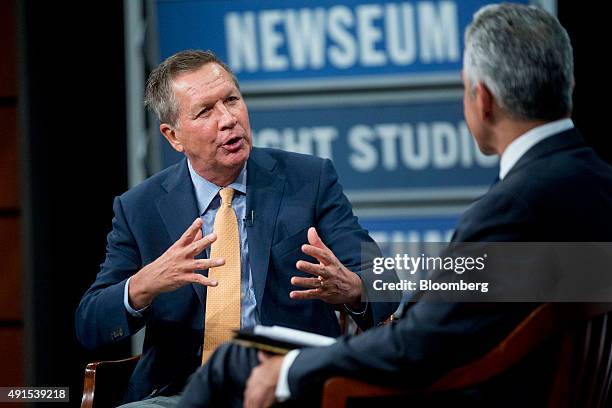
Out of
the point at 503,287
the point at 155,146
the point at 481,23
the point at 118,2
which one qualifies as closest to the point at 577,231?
the point at 503,287

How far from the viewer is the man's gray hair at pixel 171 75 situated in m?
2.55

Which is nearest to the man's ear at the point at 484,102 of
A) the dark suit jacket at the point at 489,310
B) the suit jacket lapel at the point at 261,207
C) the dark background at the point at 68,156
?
the dark suit jacket at the point at 489,310

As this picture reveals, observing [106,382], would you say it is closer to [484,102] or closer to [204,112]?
[204,112]

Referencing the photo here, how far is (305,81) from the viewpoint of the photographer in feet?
12.3

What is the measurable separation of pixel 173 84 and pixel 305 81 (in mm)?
1267

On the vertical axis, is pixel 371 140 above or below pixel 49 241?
above

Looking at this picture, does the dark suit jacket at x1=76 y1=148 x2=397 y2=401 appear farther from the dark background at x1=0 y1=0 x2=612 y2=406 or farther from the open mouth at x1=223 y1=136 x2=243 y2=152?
the dark background at x1=0 y1=0 x2=612 y2=406

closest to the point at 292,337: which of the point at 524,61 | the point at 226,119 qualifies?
the point at 524,61

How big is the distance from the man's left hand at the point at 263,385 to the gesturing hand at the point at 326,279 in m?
0.51

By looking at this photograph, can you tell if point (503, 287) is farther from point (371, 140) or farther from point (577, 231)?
point (371, 140)

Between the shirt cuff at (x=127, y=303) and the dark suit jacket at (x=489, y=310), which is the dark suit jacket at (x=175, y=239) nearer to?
the shirt cuff at (x=127, y=303)

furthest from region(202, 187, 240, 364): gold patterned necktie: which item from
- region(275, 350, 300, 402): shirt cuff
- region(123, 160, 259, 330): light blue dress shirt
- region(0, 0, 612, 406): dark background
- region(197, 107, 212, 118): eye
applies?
region(0, 0, 612, 406): dark background

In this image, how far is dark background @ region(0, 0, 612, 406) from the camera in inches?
152

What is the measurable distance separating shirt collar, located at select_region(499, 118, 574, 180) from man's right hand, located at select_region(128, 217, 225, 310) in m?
0.79
